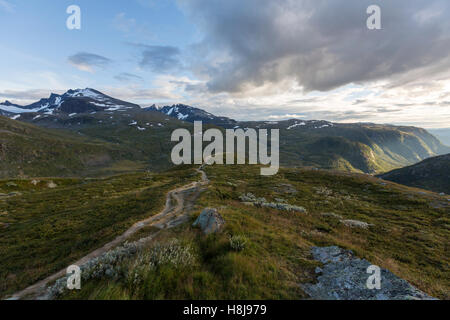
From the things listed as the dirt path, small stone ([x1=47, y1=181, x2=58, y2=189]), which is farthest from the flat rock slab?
small stone ([x1=47, y1=181, x2=58, y2=189])

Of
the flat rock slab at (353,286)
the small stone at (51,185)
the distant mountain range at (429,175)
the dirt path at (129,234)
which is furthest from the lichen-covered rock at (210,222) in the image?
the distant mountain range at (429,175)

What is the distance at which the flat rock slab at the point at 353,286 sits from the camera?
23.5 ft

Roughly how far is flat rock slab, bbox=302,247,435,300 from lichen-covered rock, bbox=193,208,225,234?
627 centimetres

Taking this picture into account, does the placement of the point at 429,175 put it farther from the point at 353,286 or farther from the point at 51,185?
the point at 51,185

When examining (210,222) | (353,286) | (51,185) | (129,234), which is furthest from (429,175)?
(51,185)

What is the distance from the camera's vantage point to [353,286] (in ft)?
25.5

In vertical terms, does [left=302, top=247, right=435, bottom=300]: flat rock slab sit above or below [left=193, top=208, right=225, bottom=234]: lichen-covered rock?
below

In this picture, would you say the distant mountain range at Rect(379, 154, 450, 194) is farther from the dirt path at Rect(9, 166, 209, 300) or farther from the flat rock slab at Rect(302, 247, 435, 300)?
the dirt path at Rect(9, 166, 209, 300)

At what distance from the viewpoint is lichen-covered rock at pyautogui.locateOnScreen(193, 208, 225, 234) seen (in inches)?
498

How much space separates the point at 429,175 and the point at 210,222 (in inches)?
8795

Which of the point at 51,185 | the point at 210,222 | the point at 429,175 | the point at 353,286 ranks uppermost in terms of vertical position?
the point at 210,222

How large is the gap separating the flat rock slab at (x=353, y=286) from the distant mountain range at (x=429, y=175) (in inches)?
7668
